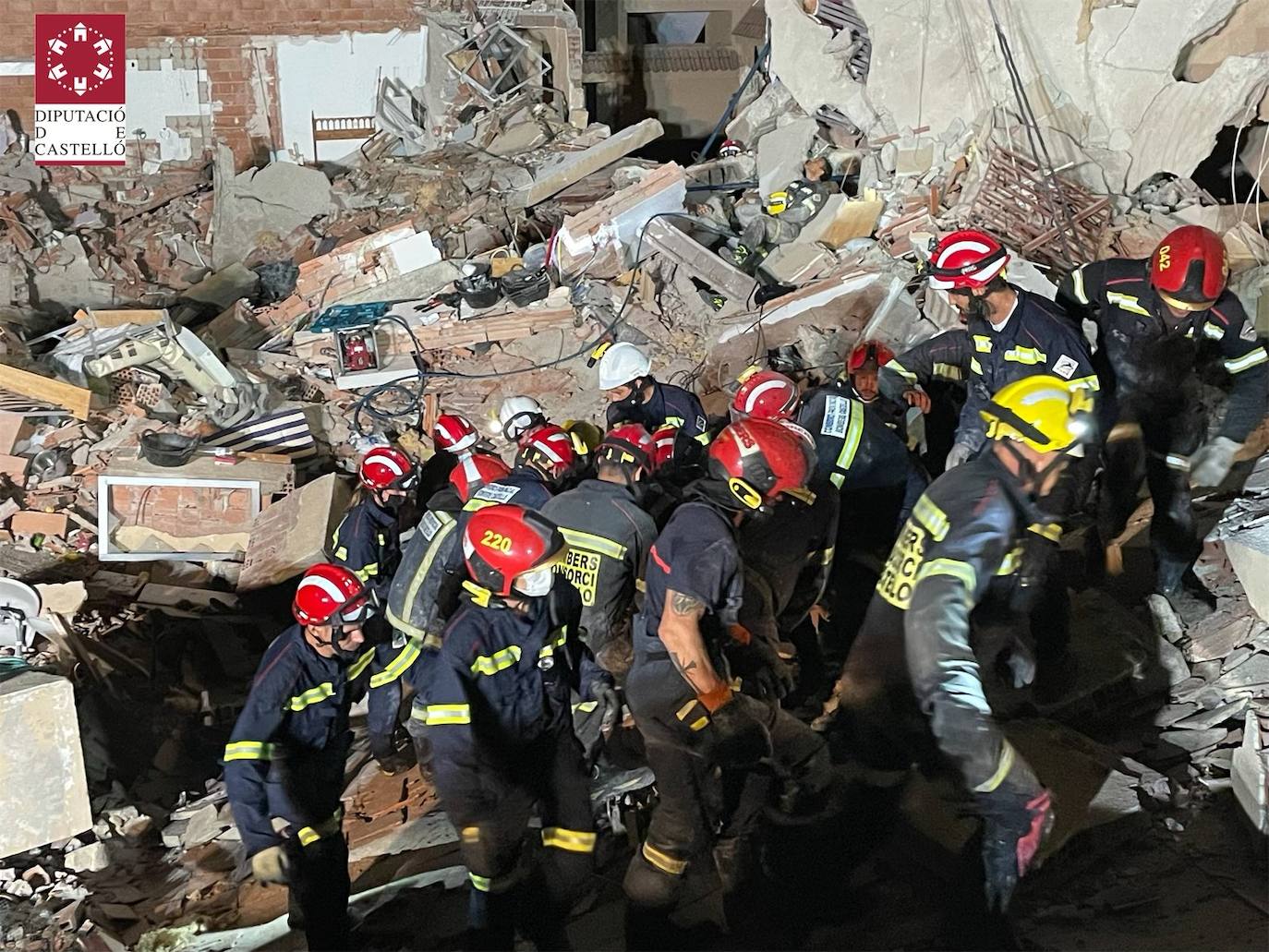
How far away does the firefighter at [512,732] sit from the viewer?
380 centimetres

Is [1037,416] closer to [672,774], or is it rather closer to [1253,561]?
[672,774]

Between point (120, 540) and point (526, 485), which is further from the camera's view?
point (120, 540)

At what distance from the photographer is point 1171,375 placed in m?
5.04

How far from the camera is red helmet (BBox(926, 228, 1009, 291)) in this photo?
4.86 m

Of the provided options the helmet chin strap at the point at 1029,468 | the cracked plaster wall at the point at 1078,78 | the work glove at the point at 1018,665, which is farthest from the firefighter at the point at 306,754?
the cracked plaster wall at the point at 1078,78

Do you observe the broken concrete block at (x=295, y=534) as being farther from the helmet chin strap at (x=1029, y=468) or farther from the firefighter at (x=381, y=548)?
the helmet chin strap at (x=1029, y=468)

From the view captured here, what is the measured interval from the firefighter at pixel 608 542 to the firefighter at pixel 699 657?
0.40 meters

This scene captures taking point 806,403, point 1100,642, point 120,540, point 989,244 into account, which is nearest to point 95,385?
point 120,540

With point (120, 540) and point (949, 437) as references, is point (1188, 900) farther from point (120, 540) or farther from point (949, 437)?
point (120, 540)

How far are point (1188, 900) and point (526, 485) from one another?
330 centimetres

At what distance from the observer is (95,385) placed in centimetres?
931

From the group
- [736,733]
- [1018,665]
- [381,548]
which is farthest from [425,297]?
[1018,665]

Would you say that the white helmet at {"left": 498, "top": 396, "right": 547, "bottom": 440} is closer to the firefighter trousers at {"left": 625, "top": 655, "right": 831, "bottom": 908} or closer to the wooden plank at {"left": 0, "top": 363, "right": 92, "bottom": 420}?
the firefighter trousers at {"left": 625, "top": 655, "right": 831, "bottom": 908}

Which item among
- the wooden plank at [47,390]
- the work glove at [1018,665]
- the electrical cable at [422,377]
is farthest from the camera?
the electrical cable at [422,377]
